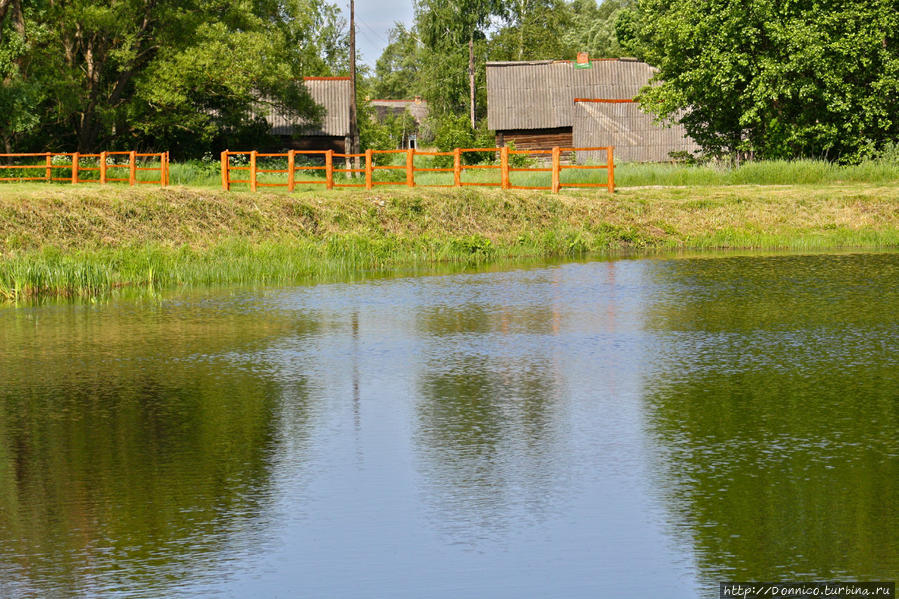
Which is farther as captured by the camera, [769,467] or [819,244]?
[819,244]

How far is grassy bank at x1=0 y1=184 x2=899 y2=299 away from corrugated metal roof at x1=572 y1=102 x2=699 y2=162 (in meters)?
20.3

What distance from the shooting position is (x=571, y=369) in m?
13.1

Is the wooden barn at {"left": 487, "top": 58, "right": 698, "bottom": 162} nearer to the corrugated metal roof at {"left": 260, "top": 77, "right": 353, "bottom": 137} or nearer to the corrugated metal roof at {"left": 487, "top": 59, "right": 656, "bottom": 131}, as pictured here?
the corrugated metal roof at {"left": 487, "top": 59, "right": 656, "bottom": 131}

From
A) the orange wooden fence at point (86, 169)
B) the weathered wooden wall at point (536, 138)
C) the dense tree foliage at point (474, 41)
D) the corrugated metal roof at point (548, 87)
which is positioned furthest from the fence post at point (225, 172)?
the dense tree foliage at point (474, 41)

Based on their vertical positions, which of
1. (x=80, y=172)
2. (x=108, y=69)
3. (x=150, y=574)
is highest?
(x=108, y=69)

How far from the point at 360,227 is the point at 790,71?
15946 millimetres

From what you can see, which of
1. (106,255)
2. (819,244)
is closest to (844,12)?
(819,244)

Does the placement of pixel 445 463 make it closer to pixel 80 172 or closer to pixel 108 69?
pixel 80 172

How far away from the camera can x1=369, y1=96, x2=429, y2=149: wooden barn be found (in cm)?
8925

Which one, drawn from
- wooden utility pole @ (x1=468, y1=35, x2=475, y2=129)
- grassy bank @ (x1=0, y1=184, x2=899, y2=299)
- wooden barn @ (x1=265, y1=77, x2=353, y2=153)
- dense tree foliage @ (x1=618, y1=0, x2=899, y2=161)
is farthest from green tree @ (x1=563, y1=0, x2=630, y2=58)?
grassy bank @ (x1=0, y1=184, x2=899, y2=299)

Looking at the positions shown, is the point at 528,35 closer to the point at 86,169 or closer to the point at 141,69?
the point at 141,69

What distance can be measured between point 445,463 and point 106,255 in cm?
1670

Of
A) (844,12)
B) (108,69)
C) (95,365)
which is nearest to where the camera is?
(95,365)

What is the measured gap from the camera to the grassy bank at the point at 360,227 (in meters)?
23.9
